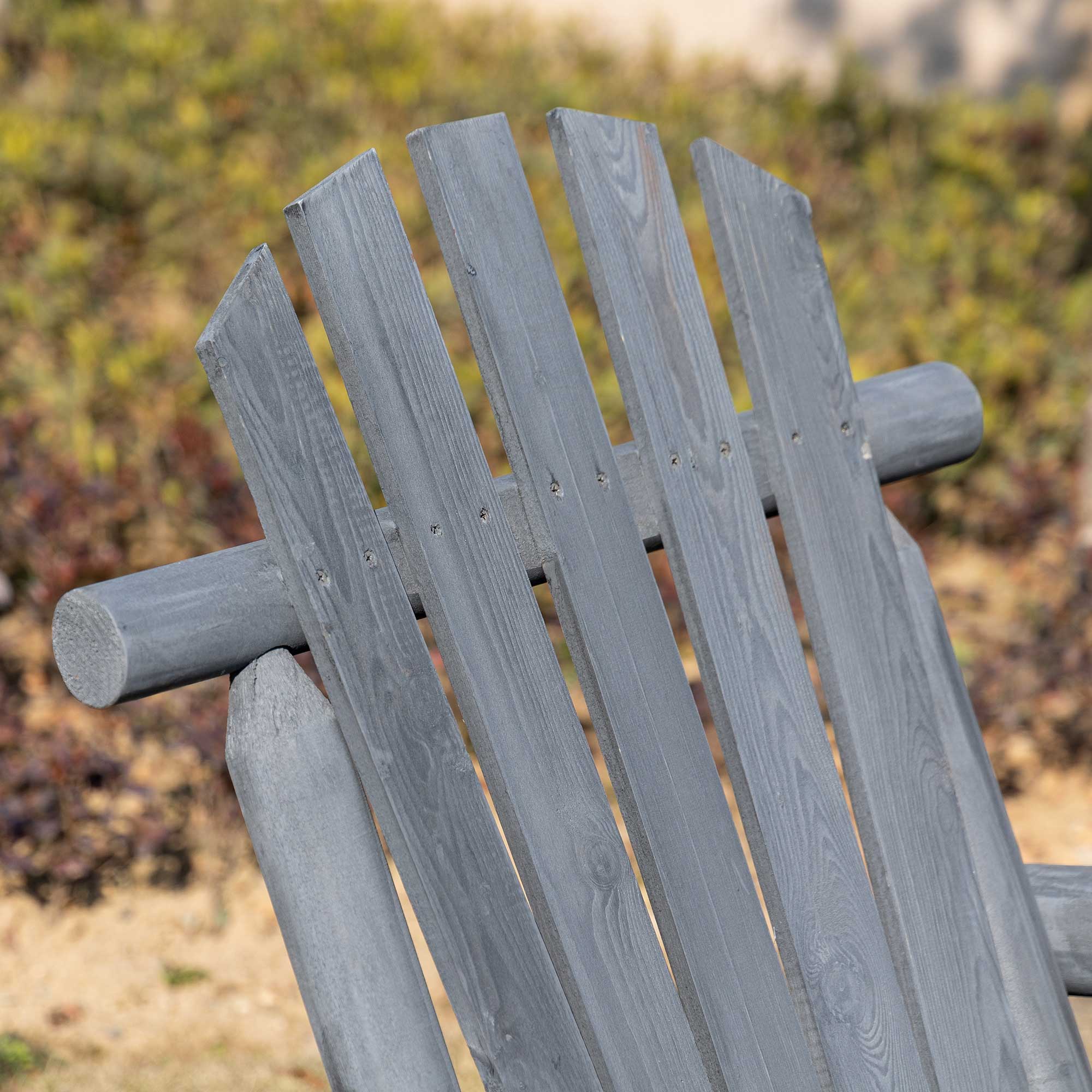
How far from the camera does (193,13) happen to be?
17.6 feet

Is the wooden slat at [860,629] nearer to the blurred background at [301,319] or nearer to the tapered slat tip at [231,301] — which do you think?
the tapered slat tip at [231,301]

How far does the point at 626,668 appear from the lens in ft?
3.86

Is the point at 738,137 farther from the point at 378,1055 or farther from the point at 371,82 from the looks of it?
the point at 378,1055

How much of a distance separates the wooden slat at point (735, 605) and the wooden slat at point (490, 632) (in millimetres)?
191

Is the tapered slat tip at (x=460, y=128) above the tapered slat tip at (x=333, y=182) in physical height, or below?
above

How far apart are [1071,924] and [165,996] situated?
2.07m

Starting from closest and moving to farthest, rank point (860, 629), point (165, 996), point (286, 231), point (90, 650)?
point (90, 650) → point (860, 629) → point (165, 996) → point (286, 231)

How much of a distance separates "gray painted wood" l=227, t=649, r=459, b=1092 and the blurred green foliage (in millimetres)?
1910

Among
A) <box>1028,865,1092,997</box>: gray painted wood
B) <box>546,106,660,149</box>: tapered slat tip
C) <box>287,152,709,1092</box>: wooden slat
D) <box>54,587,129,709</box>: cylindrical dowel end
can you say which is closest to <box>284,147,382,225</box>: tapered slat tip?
<box>287,152,709,1092</box>: wooden slat

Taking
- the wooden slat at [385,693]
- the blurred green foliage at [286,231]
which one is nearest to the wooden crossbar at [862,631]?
the wooden slat at [385,693]

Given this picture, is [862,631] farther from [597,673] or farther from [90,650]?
[90,650]

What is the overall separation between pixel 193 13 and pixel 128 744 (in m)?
3.79

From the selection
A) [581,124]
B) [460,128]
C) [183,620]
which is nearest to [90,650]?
[183,620]

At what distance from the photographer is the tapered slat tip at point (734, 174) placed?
4.30 ft
